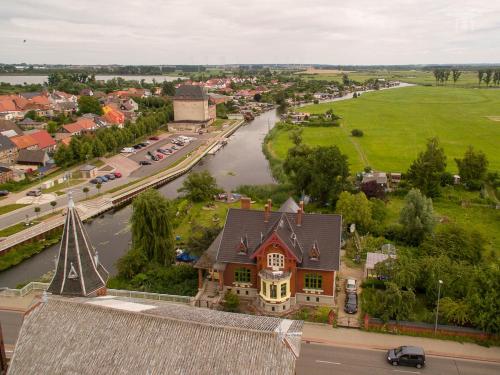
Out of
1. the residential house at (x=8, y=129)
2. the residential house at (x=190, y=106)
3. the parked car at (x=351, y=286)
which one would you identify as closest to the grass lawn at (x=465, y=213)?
the parked car at (x=351, y=286)

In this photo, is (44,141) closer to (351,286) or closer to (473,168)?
(351,286)

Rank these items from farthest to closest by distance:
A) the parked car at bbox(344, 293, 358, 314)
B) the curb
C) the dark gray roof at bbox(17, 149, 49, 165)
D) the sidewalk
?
the dark gray roof at bbox(17, 149, 49, 165) → the parked car at bbox(344, 293, 358, 314) → the sidewalk → the curb

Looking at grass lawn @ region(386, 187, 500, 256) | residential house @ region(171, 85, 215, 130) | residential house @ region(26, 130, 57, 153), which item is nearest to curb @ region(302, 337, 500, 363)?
grass lawn @ region(386, 187, 500, 256)

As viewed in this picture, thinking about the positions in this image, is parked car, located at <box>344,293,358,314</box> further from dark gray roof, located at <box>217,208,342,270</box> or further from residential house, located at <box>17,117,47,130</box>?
residential house, located at <box>17,117,47,130</box>

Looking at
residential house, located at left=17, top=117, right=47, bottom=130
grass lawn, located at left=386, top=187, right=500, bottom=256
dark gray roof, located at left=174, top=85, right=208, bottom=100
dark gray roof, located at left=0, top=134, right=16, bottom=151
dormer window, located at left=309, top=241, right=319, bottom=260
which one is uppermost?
dark gray roof, located at left=174, top=85, right=208, bottom=100

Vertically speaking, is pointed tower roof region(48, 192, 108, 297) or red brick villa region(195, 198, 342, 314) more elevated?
pointed tower roof region(48, 192, 108, 297)

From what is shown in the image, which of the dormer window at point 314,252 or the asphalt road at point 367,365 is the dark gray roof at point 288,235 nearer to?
the dormer window at point 314,252

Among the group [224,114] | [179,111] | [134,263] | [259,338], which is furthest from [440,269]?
[224,114]

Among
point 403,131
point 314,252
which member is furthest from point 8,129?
point 403,131
